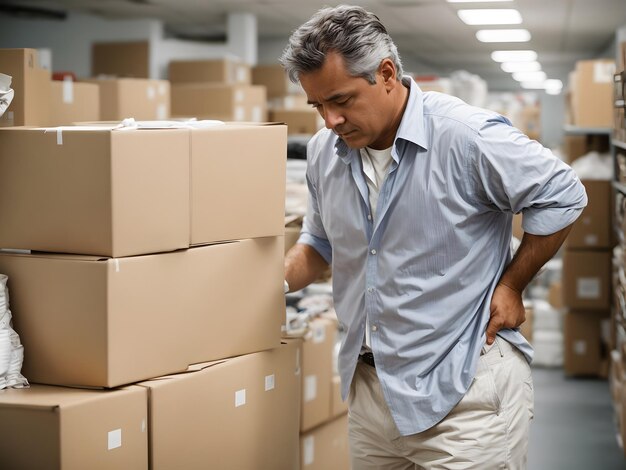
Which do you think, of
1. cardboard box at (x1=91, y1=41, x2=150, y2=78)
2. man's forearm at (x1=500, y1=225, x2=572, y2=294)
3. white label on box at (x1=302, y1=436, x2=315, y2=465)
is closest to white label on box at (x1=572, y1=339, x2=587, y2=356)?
white label on box at (x1=302, y1=436, x2=315, y2=465)

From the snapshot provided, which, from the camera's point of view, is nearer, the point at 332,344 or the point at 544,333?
the point at 332,344

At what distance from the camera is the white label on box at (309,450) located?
281 centimetres

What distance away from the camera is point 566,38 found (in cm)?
1023

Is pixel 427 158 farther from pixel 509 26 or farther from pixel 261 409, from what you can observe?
pixel 509 26

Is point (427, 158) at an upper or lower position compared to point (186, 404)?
upper

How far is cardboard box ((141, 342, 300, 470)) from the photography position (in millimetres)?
1870

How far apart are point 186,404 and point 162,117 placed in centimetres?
363

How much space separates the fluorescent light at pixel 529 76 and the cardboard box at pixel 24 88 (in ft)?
47.3

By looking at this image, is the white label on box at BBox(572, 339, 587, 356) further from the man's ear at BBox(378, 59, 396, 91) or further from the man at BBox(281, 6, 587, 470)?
the man's ear at BBox(378, 59, 396, 91)

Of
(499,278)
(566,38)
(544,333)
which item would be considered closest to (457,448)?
(499,278)

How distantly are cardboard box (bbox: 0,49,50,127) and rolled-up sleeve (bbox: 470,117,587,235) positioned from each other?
3.99 ft

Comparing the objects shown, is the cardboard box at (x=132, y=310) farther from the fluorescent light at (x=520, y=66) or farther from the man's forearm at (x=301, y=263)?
the fluorescent light at (x=520, y=66)

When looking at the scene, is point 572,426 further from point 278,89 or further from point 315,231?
point 278,89

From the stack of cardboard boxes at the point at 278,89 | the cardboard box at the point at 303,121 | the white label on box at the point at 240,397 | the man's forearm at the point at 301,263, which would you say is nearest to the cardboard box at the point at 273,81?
the stack of cardboard boxes at the point at 278,89
